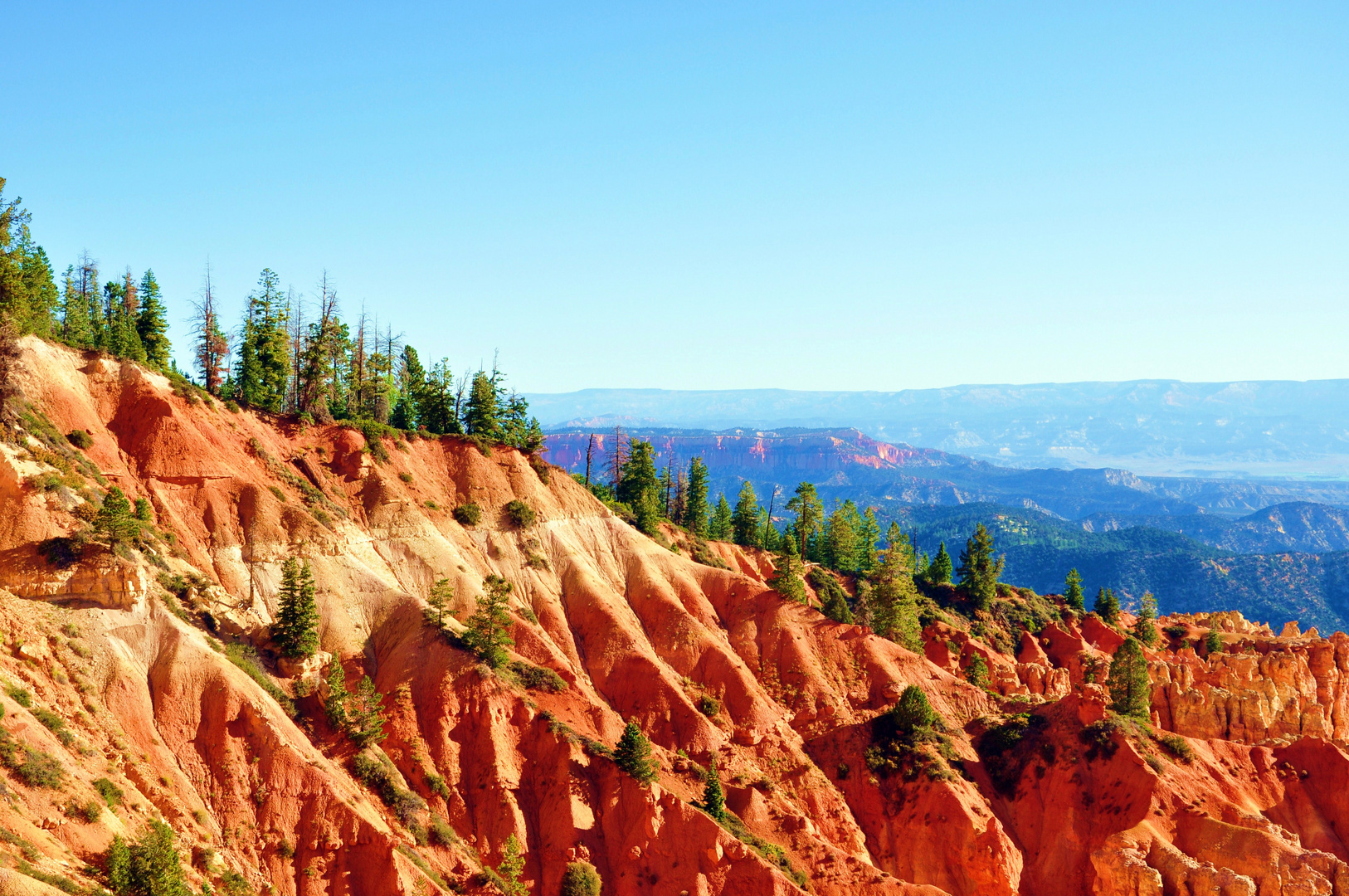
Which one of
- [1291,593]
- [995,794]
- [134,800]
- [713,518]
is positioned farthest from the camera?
[1291,593]

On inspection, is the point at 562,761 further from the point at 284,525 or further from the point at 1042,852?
the point at 1042,852

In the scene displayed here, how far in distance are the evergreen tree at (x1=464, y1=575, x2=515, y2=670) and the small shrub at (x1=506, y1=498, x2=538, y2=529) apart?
1141 cm

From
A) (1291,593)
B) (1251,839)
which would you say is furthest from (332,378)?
(1291,593)

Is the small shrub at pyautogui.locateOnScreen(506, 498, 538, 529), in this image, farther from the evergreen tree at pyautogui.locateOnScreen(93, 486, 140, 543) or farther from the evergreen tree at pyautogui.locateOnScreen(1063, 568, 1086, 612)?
the evergreen tree at pyautogui.locateOnScreen(1063, 568, 1086, 612)

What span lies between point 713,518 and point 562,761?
6913cm

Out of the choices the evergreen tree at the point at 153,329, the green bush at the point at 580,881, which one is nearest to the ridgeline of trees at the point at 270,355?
the evergreen tree at the point at 153,329

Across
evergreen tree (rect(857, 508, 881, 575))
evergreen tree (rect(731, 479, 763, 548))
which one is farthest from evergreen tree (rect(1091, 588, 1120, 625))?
evergreen tree (rect(731, 479, 763, 548))

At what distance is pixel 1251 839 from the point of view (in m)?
51.1

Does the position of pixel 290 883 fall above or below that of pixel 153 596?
below

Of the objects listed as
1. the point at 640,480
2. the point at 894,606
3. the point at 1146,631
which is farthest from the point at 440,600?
the point at 1146,631

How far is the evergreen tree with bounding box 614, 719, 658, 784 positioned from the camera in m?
48.9

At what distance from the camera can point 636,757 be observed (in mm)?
49188

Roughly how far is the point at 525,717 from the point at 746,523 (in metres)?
60.5

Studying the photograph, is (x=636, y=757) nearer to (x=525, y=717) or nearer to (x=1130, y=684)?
(x=525, y=717)
